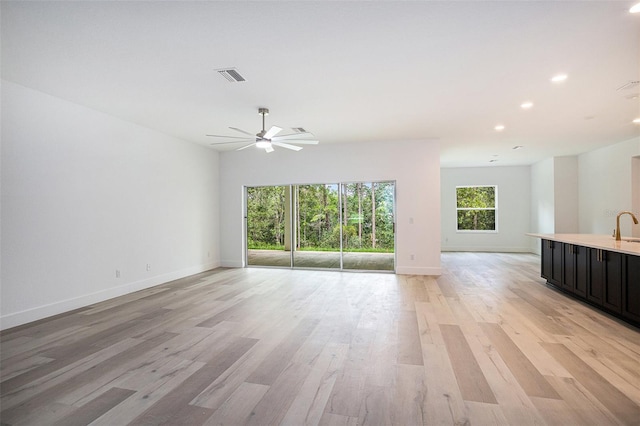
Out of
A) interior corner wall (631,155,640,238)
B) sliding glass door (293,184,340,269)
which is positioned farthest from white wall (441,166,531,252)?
sliding glass door (293,184,340,269)

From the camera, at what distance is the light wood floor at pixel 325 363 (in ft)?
6.40

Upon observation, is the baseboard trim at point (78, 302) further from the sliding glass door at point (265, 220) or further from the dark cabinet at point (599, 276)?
the dark cabinet at point (599, 276)

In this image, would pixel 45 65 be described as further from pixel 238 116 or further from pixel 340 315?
pixel 340 315

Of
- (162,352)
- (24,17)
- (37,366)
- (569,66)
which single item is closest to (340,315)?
(162,352)

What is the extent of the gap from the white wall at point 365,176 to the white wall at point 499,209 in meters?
4.39

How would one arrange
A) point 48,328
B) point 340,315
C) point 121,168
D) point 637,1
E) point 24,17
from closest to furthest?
point 637,1 → point 24,17 → point 48,328 → point 340,315 → point 121,168

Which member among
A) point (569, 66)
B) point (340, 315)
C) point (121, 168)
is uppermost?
point (569, 66)

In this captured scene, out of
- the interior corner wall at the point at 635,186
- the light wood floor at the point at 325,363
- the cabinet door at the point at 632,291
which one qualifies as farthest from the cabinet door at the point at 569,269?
the interior corner wall at the point at 635,186

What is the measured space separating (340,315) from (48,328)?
10.8ft

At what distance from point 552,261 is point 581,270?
0.92 meters

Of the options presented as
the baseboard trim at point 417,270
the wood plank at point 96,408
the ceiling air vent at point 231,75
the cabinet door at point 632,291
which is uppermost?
the ceiling air vent at point 231,75

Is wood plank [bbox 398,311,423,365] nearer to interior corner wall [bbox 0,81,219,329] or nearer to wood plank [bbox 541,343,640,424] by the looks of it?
wood plank [bbox 541,343,640,424]

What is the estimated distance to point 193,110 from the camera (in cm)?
452

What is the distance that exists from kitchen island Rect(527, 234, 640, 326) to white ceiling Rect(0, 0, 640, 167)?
193 cm
